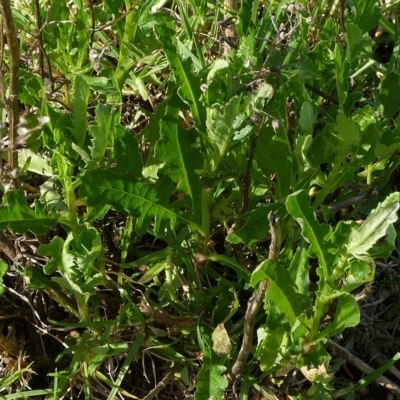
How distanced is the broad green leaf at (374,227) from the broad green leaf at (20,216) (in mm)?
628

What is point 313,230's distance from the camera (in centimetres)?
149

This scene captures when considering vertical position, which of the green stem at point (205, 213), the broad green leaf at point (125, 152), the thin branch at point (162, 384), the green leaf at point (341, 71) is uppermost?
the green leaf at point (341, 71)

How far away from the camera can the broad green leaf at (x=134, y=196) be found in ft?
5.08

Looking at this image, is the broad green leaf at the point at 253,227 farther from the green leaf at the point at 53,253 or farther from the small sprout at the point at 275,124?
the green leaf at the point at 53,253

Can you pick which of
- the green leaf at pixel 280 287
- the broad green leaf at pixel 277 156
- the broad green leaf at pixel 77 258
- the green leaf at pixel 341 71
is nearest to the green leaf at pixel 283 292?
the green leaf at pixel 280 287

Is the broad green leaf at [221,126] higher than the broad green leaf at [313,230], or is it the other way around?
the broad green leaf at [221,126]

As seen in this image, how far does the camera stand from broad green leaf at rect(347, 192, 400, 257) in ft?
4.35

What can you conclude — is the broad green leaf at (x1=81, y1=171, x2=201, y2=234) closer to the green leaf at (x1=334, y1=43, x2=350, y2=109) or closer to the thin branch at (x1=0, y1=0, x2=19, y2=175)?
the thin branch at (x1=0, y1=0, x2=19, y2=175)

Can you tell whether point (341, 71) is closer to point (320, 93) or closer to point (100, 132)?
point (320, 93)

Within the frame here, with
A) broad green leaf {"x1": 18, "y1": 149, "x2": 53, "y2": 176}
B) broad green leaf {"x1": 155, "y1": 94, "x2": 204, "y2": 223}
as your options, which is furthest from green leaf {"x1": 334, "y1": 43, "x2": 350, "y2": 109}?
broad green leaf {"x1": 18, "y1": 149, "x2": 53, "y2": 176}

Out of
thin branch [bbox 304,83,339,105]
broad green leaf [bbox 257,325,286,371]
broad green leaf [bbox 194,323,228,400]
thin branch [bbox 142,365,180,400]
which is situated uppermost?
thin branch [bbox 304,83,339,105]

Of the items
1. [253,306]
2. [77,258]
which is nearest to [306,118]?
[253,306]

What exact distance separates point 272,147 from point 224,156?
0.11 metres

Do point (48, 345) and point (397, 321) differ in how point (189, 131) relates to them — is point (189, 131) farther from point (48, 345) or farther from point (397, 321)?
point (397, 321)
